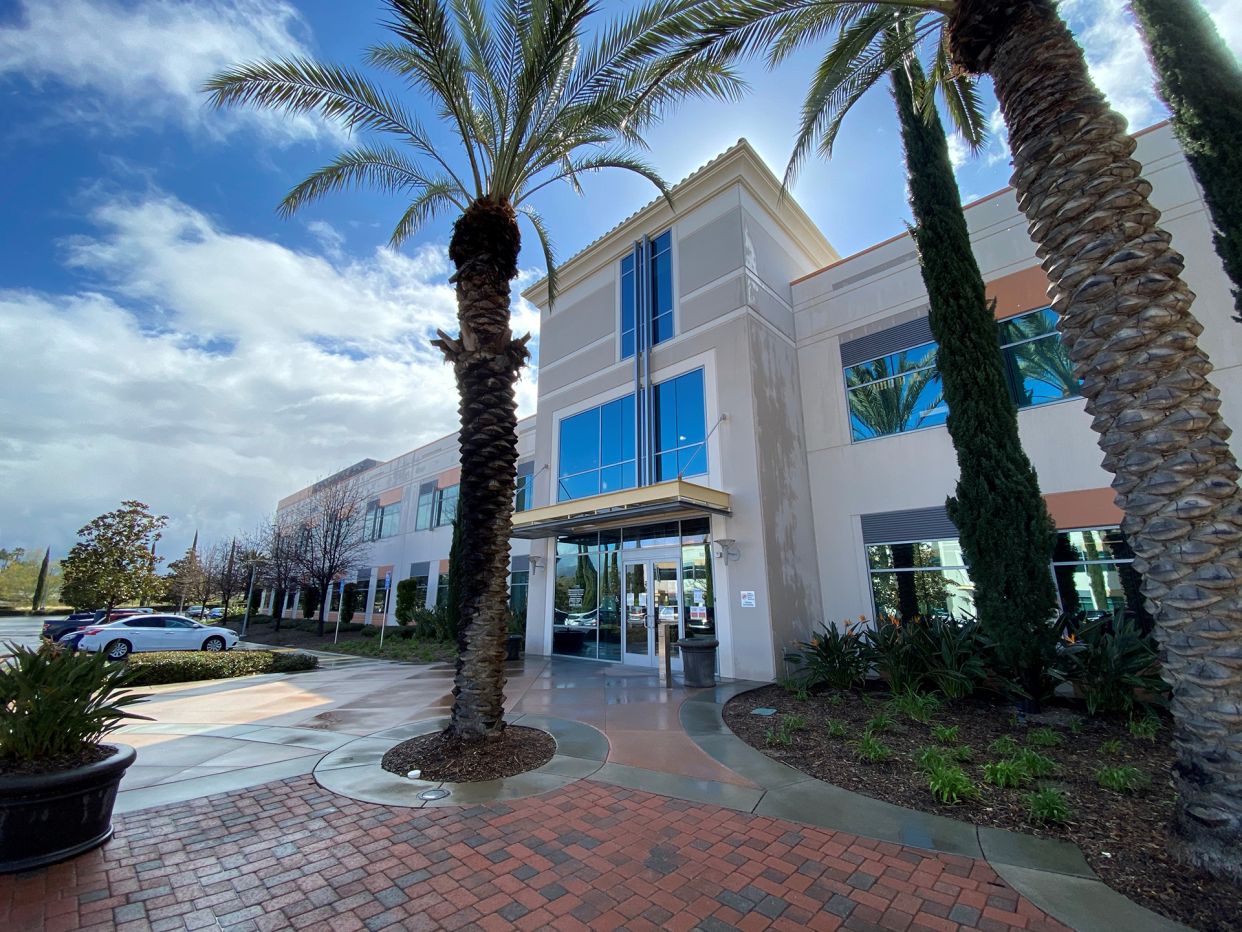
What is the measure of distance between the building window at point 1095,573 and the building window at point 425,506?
81.8 ft

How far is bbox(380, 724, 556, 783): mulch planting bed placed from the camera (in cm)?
560

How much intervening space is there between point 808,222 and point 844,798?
51.9ft

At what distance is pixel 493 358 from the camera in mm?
6828

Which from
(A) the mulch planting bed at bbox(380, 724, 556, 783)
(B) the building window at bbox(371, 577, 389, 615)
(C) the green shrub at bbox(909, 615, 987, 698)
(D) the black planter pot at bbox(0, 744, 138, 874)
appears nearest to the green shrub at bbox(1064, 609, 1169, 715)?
(C) the green shrub at bbox(909, 615, 987, 698)

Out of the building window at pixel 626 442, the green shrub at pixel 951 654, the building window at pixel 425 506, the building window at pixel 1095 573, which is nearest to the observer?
the green shrub at pixel 951 654

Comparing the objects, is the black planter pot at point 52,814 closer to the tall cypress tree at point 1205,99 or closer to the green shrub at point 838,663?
the green shrub at point 838,663

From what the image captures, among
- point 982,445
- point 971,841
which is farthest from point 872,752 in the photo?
point 982,445

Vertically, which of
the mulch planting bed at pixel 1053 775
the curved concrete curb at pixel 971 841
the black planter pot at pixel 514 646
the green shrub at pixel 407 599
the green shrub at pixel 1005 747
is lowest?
the curved concrete curb at pixel 971 841

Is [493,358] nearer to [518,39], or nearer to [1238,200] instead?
[518,39]

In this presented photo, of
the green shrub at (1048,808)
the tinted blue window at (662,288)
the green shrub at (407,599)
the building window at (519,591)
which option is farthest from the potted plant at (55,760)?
the green shrub at (407,599)

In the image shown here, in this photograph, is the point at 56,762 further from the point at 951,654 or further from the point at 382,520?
the point at 382,520

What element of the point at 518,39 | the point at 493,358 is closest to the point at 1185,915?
the point at 493,358

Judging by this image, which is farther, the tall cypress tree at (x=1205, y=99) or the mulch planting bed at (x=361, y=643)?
the mulch planting bed at (x=361, y=643)

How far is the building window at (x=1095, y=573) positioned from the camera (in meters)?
9.62
